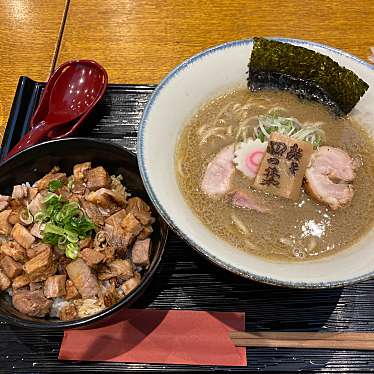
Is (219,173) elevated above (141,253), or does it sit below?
above

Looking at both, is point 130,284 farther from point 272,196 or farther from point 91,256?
point 272,196

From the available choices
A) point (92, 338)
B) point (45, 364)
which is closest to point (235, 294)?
point (92, 338)

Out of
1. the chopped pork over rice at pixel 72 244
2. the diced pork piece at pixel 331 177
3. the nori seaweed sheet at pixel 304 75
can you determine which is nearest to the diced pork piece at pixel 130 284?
the chopped pork over rice at pixel 72 244

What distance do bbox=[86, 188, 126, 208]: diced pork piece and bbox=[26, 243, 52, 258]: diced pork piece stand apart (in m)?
0.26

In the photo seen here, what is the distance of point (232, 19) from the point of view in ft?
8.64

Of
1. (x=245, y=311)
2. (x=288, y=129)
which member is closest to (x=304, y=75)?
(x=288, y=129)

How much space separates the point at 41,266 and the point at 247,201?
83 cm

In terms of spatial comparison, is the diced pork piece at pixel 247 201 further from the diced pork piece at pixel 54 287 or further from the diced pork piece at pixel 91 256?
the diced pork piece at pixel 54 287

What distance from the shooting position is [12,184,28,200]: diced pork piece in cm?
184

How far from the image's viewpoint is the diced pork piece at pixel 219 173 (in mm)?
1774

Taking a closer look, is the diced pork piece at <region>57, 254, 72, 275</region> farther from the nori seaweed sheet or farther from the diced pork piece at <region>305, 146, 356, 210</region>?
the nori seaweed sheet

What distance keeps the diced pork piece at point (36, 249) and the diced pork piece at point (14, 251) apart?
26 mm

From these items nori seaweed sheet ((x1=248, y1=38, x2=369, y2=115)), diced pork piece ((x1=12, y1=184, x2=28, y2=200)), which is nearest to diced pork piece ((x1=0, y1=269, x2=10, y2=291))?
diced pork piece ((x1=12, y1=184, x2=28, y2=200))

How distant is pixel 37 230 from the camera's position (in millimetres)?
1737
